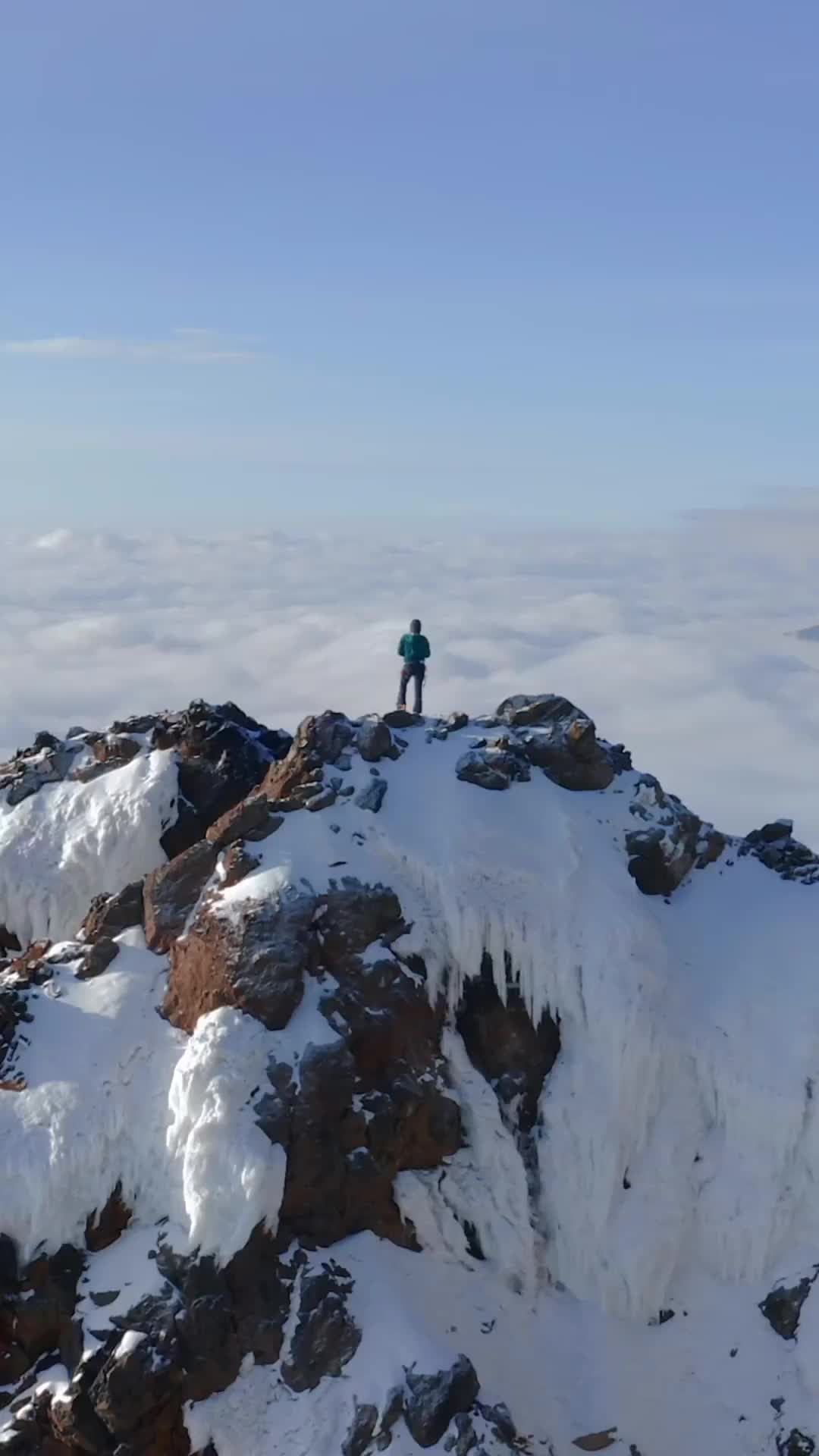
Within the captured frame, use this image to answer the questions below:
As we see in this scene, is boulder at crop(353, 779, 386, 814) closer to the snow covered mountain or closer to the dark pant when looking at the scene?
the snow covered mountain

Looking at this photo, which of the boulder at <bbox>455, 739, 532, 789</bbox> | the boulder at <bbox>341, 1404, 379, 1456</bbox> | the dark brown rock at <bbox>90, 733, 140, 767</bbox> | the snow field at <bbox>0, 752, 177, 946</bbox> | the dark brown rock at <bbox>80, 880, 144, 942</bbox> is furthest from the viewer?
the dark brown rock at <bbox>90, 733, 140, 767</bbox>

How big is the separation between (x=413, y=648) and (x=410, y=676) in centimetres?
133

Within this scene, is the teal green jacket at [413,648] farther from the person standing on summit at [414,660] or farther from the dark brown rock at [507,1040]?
the dark brown rock at [507,1040]

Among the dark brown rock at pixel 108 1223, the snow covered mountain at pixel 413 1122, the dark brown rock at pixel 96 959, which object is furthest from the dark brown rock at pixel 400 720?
the dark brown rock at pixel 108 1223

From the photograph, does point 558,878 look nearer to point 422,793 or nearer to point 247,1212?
point 422,793

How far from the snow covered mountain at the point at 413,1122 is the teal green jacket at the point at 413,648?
5.30 metres

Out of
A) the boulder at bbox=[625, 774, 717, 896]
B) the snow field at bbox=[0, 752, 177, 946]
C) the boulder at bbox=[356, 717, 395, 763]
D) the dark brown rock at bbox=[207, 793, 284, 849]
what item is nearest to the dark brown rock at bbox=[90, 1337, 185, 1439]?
the dark brown rock at bbox=[207, 793, 284, 849]

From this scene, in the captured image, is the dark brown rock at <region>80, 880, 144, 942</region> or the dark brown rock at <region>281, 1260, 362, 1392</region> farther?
the dark brown rock at <region>80, 880, 144, 942</region>

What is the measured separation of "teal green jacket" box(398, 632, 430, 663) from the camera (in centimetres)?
5072

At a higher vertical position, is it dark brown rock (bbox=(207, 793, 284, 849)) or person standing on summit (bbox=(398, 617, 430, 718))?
person standing on summit (bbox=(398, 617, 430, 718))

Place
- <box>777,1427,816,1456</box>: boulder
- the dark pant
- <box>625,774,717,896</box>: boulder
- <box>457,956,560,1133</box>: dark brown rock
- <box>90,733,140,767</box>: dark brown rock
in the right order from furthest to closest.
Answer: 1. the dark pant
2. <box>90,733,140,767</box>: dark brown rock
3. <box>625,774,717,896</box>: boulder
4. <box>457,956,560,1133</box>: dark brown rock
5. <box>777,1427,816,1456</box>: boulder

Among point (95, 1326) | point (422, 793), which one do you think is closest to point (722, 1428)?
point (95, 1326)

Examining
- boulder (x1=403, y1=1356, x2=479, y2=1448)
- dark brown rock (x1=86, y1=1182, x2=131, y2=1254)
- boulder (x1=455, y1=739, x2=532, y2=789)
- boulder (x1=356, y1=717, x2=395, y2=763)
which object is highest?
boulder (x1=356, y1=717, x2=395, y2=763)

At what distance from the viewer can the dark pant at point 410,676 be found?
51.3m
